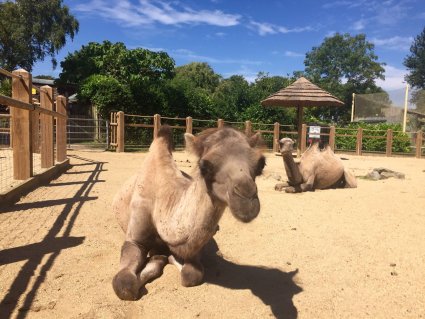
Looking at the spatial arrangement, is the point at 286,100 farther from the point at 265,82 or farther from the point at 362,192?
the point at 265,82

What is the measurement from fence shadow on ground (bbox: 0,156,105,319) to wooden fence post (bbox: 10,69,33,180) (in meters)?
1.13

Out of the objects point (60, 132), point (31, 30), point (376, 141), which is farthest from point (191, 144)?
point (31, 30)

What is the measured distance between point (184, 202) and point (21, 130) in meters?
4.62

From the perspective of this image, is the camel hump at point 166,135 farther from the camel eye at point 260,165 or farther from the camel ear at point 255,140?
the camel eye at point 260,165

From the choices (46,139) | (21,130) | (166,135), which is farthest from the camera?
(46,139)

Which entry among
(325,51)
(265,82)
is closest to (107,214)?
(265,82)

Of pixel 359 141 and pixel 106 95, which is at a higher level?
pixel 106 95

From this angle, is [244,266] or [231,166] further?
[244,266]

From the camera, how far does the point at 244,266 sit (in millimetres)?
3557

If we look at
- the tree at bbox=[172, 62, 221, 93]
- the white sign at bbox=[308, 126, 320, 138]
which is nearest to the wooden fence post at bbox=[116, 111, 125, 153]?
the white sign at bbox=[308, 126, 320, 138]

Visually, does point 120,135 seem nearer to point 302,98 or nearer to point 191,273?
point 302,98

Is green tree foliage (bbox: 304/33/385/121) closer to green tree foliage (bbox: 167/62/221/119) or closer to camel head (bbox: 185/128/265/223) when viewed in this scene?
green tree foliage (bbox: 167/62/221/119)

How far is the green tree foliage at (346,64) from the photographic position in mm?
55969

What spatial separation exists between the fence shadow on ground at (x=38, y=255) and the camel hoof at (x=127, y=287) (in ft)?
1.98
